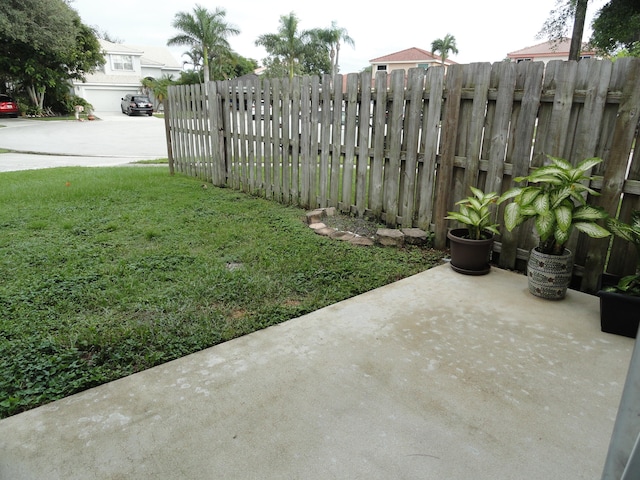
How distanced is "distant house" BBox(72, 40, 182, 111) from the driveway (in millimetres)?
17685

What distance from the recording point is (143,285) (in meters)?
3.22

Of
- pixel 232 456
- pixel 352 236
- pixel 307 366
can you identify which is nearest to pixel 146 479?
pixel 232 456

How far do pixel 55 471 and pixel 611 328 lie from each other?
3.00m

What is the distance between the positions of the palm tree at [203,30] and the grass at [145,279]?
1293 inches

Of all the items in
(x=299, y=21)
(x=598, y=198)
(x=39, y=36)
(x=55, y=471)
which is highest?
(x=299, y=21)

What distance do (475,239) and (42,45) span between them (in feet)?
94.8

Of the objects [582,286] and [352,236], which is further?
[352,236]

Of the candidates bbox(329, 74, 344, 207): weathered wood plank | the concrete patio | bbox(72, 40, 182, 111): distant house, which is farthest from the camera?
bbox(72, 40, 182, 111): distant house

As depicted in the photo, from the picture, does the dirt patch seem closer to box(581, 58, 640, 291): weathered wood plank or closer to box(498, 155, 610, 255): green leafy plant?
box(498, 155, 610, 255): green leafy plant

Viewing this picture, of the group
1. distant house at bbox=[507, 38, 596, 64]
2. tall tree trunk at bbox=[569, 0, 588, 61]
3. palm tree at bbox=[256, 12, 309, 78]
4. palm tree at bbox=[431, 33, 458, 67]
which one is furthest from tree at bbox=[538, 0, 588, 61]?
palm tree at bbox=[431, 33, 458, 67]

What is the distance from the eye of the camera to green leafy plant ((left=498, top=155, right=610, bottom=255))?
9.23 ft

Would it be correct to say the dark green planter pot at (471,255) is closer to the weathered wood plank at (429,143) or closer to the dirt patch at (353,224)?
the weathered wood plank at (429,143)

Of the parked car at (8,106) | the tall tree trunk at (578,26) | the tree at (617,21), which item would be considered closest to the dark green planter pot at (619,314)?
the tree at (617,21)

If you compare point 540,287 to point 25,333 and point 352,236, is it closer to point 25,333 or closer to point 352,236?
point 352,236
